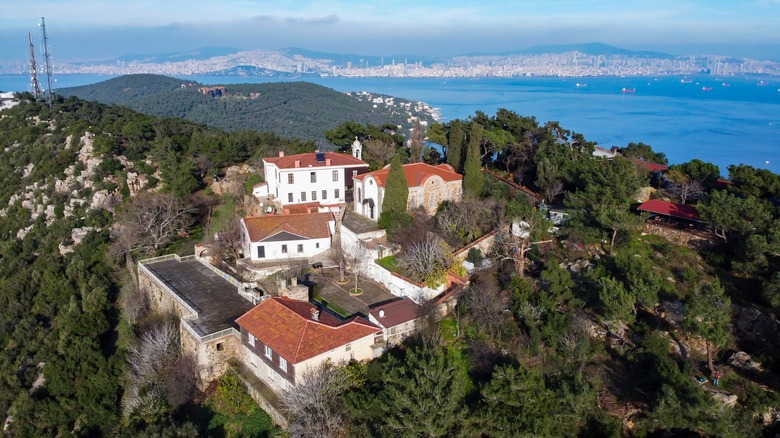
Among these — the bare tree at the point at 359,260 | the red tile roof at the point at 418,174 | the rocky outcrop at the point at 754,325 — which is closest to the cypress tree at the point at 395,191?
the red tile roof at the point at 418,174

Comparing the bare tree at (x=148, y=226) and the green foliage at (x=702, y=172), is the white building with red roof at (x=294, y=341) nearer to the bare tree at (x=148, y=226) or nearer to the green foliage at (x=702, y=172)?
the bare tree at (x=148, y=226)

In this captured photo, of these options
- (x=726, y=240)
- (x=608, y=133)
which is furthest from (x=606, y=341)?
(x=608, y=133)

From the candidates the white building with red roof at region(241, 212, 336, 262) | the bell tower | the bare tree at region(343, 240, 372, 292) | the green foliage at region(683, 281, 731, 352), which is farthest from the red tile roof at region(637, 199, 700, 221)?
the bell tower

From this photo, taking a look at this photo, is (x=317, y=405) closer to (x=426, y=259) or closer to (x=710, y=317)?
(x=426, y=259)

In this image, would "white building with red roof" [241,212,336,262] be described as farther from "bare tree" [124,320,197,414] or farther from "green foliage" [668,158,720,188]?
"green foliage" [668,158,720,188]

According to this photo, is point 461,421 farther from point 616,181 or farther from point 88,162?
point 88,162
